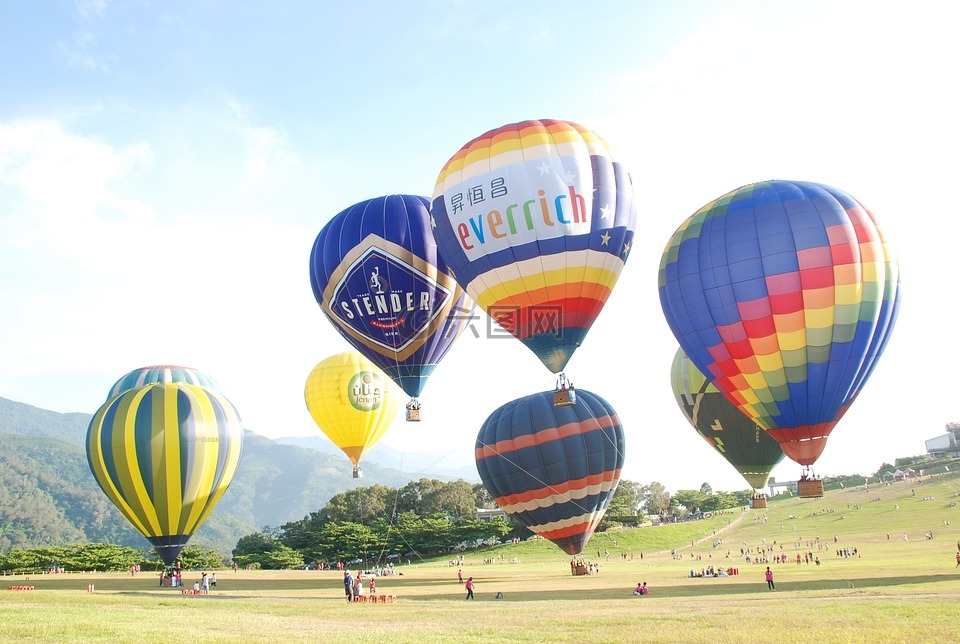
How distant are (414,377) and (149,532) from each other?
43.1 ft

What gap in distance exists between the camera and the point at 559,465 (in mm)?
31891

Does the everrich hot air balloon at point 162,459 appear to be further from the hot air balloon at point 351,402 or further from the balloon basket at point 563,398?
the balloon basket at point 563,398

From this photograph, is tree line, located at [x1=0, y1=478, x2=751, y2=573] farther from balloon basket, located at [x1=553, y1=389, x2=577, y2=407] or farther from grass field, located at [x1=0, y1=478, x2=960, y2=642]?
balloon basket, located at [x1=553, y1=389, x2=577, y2=407]

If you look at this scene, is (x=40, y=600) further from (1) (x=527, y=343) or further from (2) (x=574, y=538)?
(2) (x=574, y=538)

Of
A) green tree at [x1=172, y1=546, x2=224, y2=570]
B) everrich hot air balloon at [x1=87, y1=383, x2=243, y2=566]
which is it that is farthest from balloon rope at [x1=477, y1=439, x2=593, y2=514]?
green tree at [x1=172, y1=546, x2=224, y2=570]

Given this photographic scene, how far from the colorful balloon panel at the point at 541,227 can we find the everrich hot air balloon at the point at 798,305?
13.2 feet

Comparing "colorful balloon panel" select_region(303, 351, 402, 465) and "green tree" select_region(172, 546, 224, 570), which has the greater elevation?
"colorful balloon panel" select_region(303, 351, 402, 465)

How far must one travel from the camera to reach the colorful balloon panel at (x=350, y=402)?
1666 inches

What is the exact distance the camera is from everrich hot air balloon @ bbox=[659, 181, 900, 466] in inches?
902

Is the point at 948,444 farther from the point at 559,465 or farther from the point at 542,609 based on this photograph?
the point at 542,609

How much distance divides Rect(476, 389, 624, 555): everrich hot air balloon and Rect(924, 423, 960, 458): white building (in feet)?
456

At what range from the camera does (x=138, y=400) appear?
3178cm

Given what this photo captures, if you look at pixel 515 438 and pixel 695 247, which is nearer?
pixel 695 247

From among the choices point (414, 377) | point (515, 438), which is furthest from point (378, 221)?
point (515, 438)
